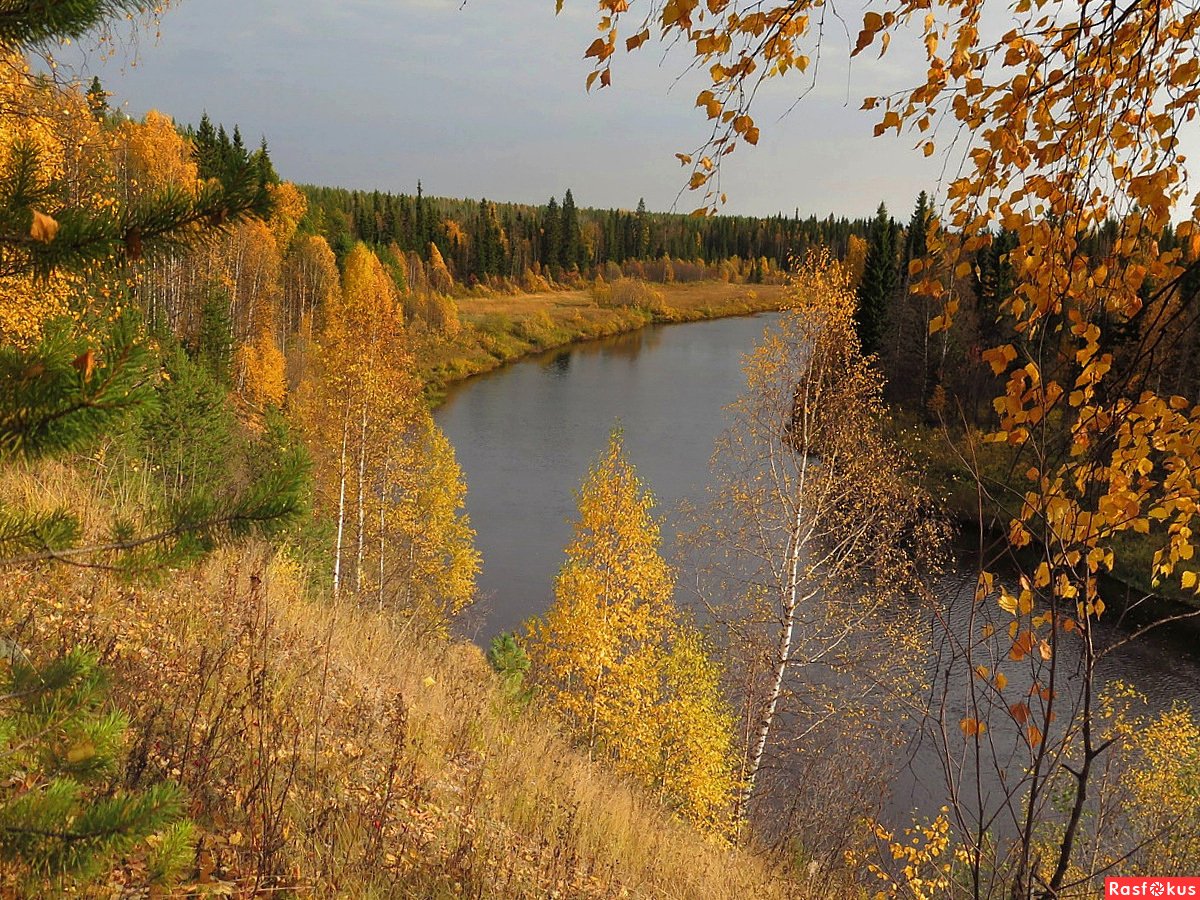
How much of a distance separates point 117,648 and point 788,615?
8.23 m

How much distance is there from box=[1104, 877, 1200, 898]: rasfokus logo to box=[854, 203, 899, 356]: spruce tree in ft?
91.1

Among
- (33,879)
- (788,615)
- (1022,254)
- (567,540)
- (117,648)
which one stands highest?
(1022,254)

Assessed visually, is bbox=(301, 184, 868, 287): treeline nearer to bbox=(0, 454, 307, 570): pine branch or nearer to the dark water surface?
the dark water surface

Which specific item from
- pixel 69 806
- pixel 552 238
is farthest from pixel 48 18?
pixel 552 238

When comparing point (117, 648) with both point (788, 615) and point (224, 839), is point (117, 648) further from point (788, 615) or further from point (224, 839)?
point (788, 615)

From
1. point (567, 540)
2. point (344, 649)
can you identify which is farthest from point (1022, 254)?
point (567, 540)

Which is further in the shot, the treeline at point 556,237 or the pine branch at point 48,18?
the treeline at point 556,237

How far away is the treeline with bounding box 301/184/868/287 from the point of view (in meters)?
73.1

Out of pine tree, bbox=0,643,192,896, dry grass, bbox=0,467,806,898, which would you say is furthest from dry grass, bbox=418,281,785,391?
pine tree, bbox=0,643,192,896

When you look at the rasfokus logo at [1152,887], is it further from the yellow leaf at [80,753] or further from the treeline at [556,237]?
the treeline at [556,237]

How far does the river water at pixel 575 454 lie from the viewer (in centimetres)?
1730

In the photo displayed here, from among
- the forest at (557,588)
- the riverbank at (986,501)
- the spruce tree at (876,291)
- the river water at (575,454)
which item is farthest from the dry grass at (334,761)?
the spruce tree at (876,291)

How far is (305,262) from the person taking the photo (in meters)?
39.8

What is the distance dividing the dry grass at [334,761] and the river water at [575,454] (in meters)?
2.29
